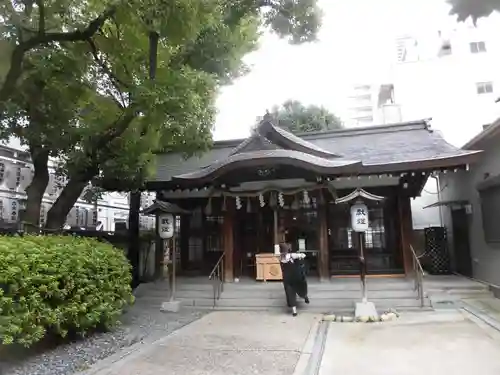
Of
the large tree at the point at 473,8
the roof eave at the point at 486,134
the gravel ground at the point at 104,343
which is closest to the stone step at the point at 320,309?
the gravel ground at the point at 104,343

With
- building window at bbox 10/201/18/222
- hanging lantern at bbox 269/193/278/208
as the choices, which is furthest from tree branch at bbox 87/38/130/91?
building window at bbox 10/201/18/222

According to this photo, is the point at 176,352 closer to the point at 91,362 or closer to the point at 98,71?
the point at 91,362

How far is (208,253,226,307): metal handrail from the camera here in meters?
10.7

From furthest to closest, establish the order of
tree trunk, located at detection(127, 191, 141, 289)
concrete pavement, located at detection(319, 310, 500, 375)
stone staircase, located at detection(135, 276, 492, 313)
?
tree trunk, located at detection(127, 191, 141, 289) < stone staircase, located at detection(135, 276, 492, 313) < concrete pavement, located at detection(319, 310, 500, 375)

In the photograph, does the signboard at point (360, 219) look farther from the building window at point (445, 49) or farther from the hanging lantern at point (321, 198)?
the building window at point (445, 49)

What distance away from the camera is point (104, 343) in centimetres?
670

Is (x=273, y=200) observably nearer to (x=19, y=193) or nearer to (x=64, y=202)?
(x=64, y=202)

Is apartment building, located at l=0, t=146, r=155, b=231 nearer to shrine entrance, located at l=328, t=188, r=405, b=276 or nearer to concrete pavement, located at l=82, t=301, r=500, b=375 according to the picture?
concrete pavement, located at l=82, t=301, r=500, b=375

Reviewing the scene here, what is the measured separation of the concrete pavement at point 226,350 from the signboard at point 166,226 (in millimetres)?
2815

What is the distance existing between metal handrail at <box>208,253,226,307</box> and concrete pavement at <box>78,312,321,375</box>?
75.4 inches

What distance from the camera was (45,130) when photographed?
362 inches

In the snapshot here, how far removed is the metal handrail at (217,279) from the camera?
10653mm

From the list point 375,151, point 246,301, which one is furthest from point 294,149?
point 246,301

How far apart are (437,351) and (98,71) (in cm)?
958
